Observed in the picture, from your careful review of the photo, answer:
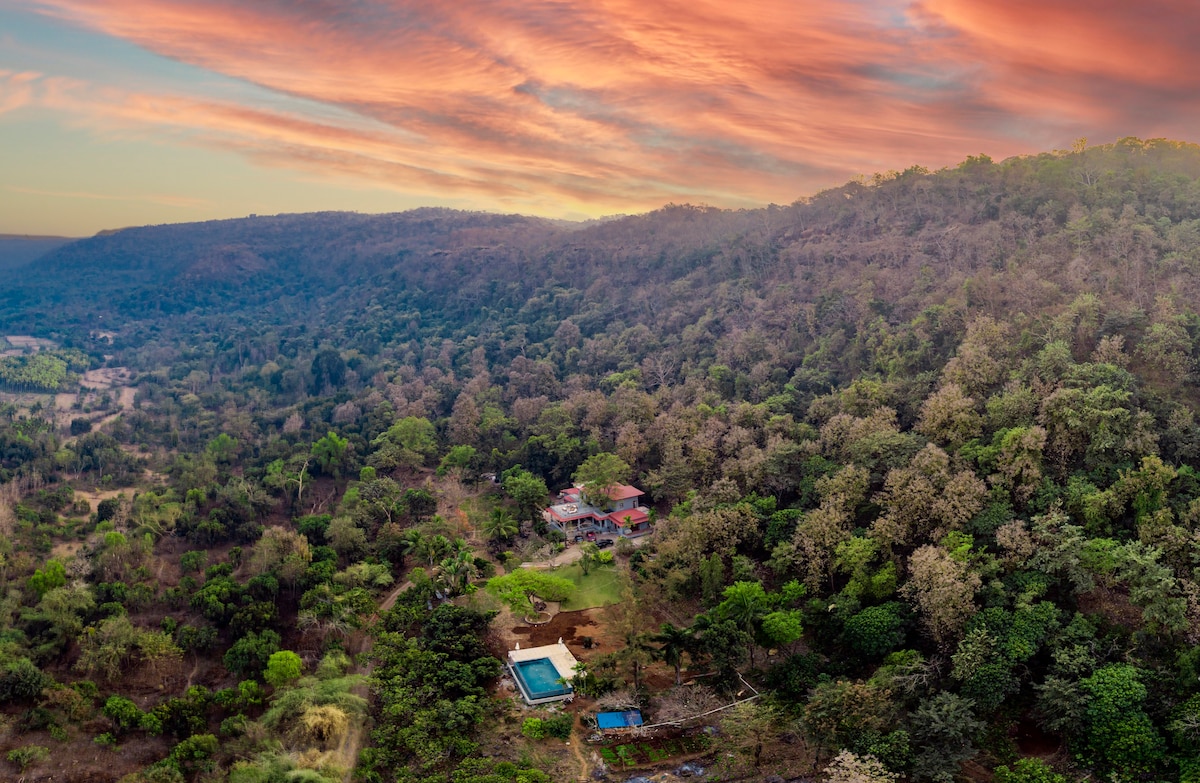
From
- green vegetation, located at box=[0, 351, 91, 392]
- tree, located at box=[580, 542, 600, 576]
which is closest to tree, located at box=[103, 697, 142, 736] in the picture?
tree, located at box=[580, 542, 600, 576]

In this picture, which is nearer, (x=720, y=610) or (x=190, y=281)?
(x=720, y=610)

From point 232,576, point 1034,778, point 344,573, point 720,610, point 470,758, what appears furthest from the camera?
point 232,576

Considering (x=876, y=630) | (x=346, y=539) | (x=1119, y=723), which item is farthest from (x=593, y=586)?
(x=1119, y=723)

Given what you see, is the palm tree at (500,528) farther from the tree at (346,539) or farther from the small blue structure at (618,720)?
the small blue structure at (618,720)

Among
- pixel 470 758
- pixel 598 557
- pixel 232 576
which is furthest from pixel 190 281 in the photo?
pixel 470 758

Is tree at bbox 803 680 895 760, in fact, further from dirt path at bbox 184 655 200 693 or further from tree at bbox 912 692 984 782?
dirt path at bbox 184 655 200 693

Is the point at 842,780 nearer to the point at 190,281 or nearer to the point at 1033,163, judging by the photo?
the point at 1033,163

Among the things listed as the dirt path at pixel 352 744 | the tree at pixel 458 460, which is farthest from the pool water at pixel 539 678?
the tree at pixel 458 460
